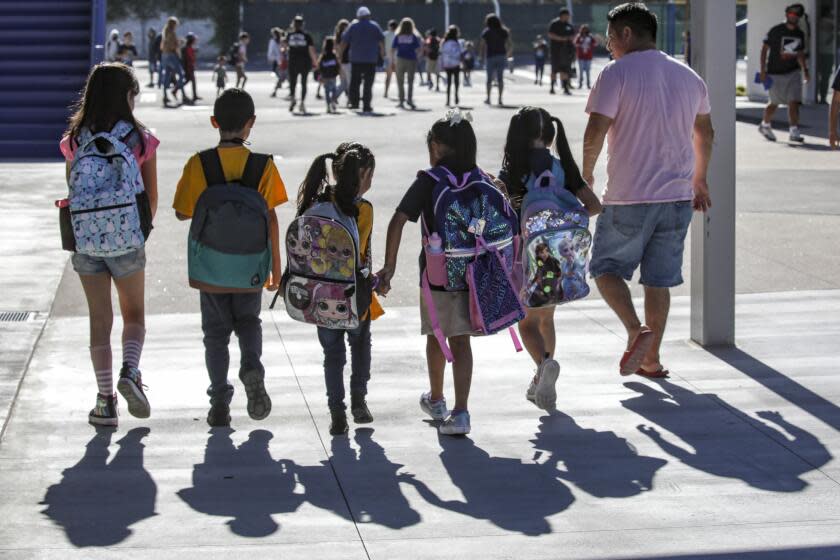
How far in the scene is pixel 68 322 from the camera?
891 cm

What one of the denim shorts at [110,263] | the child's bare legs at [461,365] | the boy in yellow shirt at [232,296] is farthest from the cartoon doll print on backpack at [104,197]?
the child's bare legs at [461,365]

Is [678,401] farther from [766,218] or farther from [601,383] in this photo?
[766,218]

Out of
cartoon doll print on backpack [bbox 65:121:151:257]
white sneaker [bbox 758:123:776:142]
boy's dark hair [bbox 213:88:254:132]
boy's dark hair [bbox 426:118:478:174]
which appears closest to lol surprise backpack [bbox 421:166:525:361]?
boy's dark hair [bbox 426:118:478:174]

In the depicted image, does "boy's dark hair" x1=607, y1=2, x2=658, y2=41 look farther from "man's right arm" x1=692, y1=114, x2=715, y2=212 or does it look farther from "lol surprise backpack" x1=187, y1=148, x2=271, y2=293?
"lol surprise backpack" x1=187, y1=148, x2=271, y2=293

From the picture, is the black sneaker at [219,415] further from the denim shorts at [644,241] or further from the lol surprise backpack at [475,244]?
the denim shorts at [644,241]

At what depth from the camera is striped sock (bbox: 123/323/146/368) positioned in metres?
6.56

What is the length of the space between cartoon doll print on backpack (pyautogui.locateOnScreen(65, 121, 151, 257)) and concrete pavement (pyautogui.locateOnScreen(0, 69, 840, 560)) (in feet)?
2.80

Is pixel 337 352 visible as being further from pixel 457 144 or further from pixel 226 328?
pixel 457 144

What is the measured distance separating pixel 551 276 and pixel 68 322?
351cm

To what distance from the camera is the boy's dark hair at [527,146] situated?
665cm

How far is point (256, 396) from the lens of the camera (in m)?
6.43

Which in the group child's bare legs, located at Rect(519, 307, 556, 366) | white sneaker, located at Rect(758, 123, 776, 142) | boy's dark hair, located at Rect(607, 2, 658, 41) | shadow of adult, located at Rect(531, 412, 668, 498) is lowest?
shadow of adult, located at Rect(531, 412, 668, 498)

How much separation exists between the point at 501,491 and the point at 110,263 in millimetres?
2079

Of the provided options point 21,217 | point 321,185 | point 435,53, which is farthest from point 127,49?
point 321,185
